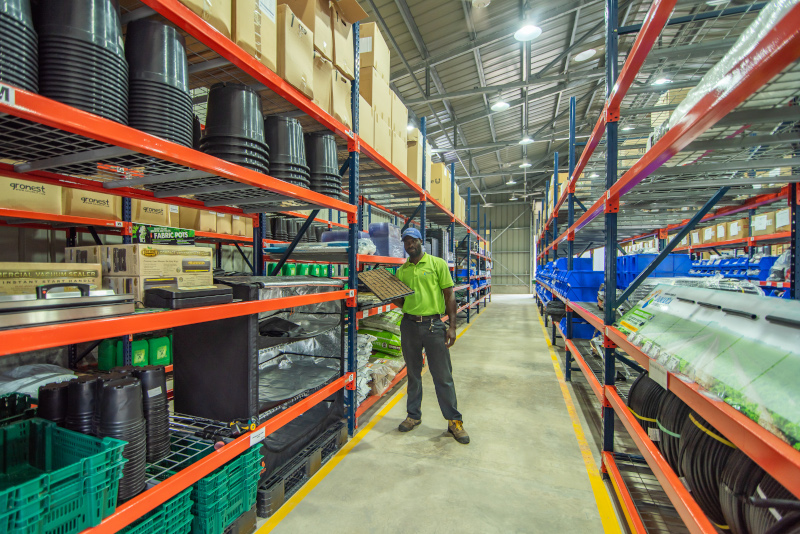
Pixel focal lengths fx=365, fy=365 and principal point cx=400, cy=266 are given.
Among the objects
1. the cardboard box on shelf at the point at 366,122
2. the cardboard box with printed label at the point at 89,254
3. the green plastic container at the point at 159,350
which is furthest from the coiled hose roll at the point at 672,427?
the green plastic container at the point at 159,350

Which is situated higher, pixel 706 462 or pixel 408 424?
pixel 706 462

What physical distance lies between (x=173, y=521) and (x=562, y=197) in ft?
20.9

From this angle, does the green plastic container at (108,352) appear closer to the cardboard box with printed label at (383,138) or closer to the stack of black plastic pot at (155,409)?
the stack of black plastic pot at (155,409)

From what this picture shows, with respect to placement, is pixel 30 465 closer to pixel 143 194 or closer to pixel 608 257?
pixel 143 194

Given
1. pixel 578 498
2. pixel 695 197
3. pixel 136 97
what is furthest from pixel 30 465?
pixel 695 197

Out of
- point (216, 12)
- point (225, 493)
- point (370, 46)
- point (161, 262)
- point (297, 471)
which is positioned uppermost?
point (370, 46)

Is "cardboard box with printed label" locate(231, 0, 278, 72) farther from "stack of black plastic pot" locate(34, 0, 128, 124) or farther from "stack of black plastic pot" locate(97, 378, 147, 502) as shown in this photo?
"stack of black plastic pot" locate(97, 378, 147, 502)

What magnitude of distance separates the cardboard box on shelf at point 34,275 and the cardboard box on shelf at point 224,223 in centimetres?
396

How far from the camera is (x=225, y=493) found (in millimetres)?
1924

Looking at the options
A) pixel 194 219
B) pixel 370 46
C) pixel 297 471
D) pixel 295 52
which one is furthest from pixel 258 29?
pixel 194 219

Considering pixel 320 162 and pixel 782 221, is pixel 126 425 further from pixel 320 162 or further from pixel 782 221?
pixel 782 221

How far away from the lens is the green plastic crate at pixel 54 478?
41.3 inches

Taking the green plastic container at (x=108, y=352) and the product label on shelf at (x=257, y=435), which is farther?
the green plastic container at (x=108, y=352)

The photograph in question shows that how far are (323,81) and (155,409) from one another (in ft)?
7.73
